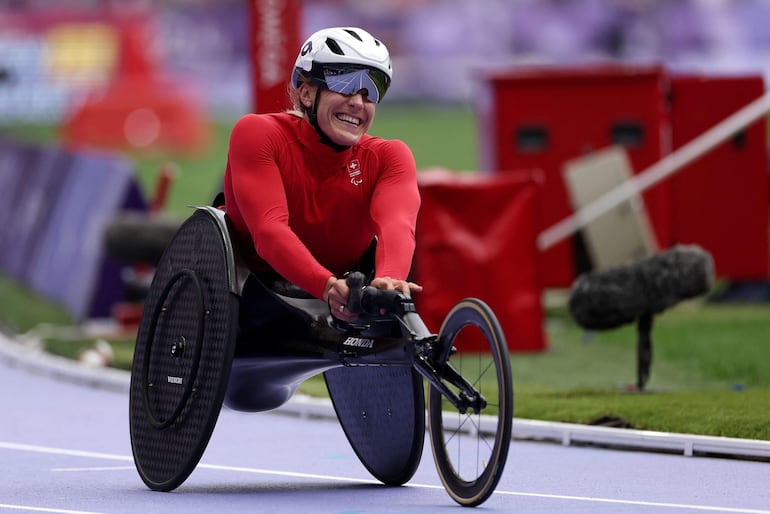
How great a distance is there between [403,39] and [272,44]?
31.9 m

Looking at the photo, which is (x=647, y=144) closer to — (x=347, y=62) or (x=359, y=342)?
(x=347, y=62)

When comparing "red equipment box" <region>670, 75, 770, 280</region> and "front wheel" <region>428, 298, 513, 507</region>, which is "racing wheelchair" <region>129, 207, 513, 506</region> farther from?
"red equipment box" <region>670, 75, 770, 280</region>

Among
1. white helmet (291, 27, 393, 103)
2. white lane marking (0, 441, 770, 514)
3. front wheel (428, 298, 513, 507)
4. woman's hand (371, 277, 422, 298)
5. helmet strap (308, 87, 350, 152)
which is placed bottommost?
white lane marking (0, 441, 770, 514)

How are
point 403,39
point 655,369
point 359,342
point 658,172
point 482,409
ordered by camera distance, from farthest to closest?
point 403,39 → point 658,172 → point 655,369 → point 359,342 → point 482,409

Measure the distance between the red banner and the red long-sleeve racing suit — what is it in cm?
652

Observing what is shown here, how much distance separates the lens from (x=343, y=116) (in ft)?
24.0

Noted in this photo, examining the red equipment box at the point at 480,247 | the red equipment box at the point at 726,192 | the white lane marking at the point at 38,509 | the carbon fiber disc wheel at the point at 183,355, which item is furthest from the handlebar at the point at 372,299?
the red equipment box at the point at 726,192

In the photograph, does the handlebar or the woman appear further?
the woman

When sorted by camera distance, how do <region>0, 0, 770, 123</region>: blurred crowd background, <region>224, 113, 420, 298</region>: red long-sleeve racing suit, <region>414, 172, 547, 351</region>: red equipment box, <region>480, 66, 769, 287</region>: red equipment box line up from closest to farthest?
<region>224, 113, 420, 298</region>: red long-sleeve racing suit, <region>414, 172, 547, 351</region>: red equipment box, <region>480, 66, 769, 287</region>: red equipment box, <region>0, 0, 770, 123</region>: blurred crowd background

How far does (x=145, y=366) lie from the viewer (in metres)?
7.85

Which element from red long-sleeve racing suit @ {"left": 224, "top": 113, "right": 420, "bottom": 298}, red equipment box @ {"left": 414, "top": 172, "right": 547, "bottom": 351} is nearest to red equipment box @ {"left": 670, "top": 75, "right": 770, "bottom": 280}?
red equipment box @ {"left": 414, "top": 172, "right": 547, "bottom": 351}

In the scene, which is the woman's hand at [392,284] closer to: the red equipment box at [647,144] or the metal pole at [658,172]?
the metal pole at [658,172]

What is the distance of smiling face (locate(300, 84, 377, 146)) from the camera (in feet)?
24.0

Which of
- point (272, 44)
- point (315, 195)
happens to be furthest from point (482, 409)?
point (272, 44)
